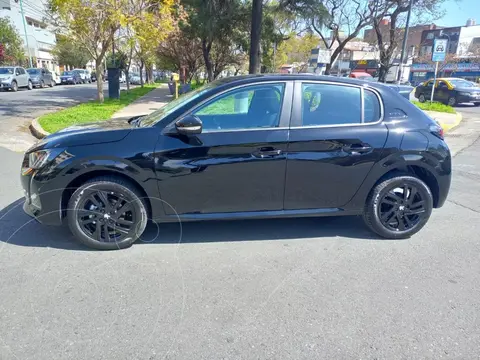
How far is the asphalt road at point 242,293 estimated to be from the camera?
211 cm

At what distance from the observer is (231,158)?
10.1ft

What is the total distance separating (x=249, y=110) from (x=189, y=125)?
72 centimetres

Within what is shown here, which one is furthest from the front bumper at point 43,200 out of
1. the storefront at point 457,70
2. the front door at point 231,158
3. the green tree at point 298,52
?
the storefront at point 457,70

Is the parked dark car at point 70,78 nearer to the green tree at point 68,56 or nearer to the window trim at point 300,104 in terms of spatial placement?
the green tree at point 68,56

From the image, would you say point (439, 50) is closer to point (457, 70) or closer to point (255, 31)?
point (255, 31)

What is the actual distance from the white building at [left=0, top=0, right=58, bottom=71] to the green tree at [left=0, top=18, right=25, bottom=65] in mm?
5168

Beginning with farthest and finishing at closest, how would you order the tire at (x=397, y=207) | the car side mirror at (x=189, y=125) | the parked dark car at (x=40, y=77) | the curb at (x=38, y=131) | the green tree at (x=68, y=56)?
the green tree at (x=68, y=56) → the parked dark car at (x=40, y=77) → the curb at (x=38, y=131) → the tire at (x=397, y=207) → the car side mirror at (x=189, y=125)

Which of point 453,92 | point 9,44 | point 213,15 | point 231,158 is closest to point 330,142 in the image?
point 231,158

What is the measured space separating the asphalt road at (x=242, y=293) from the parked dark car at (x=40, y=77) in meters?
27.0

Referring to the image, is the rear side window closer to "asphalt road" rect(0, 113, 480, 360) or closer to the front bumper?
"asphalt road" rect(0, 113, 480, 360)

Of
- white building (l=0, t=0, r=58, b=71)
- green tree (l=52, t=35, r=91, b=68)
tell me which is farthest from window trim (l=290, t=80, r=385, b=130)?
green tree (l=52, t=35, r=91, b=68)

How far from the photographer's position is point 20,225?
362 centimetres

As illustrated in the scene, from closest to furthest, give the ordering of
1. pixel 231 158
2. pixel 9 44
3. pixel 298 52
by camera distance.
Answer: pixel 231 158 → pixel 9 44 → pixel 298 52

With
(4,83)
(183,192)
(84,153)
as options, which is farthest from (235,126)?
(4,83)
